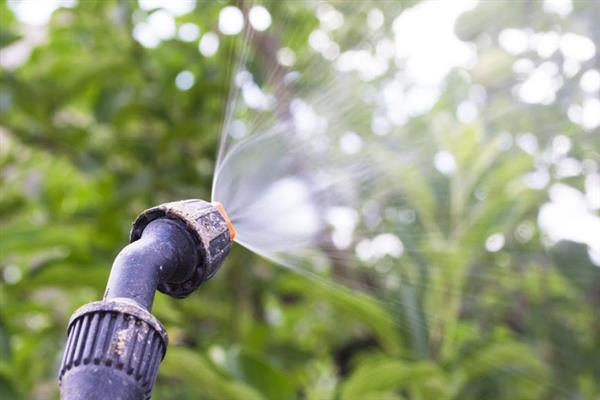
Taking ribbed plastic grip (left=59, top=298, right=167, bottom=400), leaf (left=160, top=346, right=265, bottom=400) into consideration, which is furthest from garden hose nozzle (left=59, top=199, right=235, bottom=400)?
leaf (left=160, top=346, right=265, bottom=400)

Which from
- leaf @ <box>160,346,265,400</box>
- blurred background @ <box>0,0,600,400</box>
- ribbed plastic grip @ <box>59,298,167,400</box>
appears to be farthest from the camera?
blurred background @ <box>0,0,600,400</box>

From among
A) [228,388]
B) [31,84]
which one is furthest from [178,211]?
[31,84]

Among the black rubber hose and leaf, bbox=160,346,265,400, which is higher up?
the black rubber hose

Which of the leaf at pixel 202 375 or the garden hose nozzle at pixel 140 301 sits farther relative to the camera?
the leaf at pixel 202 375

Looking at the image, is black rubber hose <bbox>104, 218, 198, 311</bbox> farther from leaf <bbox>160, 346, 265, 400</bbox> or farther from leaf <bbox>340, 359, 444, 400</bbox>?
leaf <bbox>340, 359, 444, 400</bbox>

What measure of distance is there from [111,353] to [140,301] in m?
0.04

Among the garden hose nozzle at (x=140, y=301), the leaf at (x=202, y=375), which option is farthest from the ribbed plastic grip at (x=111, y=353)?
the leaf at (x=202, y=375)

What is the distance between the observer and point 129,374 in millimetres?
415

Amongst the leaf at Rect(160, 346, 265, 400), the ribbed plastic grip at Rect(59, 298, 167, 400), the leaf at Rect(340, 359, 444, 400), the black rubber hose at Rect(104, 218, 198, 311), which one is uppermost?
the black rubber hose at Rect(104, 218, 198, 311)

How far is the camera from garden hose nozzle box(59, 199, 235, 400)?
411 mm

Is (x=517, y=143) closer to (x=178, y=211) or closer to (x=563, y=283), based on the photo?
(x=563, y=283)

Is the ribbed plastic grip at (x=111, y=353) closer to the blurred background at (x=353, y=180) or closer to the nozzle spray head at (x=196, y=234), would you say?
the nozzle spray head at (x=196, y=234)

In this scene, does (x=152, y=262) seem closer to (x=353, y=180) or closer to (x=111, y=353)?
(x=111, y=353)

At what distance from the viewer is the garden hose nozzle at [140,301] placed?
41 centimetres
